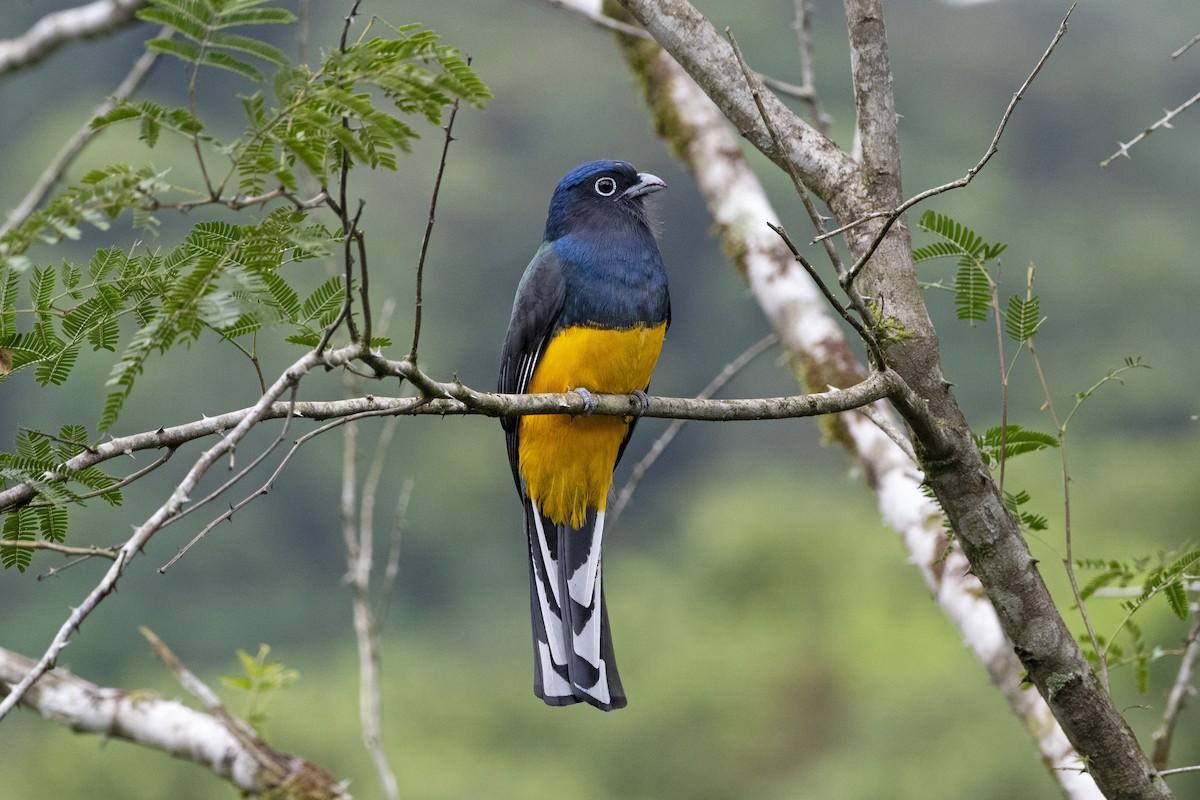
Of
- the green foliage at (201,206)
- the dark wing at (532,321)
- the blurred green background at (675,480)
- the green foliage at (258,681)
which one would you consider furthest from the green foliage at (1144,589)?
the blurred green background at (675,480)

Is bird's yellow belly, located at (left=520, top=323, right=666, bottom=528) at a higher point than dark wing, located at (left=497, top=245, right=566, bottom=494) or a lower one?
lower

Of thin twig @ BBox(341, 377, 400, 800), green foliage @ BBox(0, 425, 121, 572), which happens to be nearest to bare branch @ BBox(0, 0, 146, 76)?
thin twig @ BBox(341, 377, 400, 800)

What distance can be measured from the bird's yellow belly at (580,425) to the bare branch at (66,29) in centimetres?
229

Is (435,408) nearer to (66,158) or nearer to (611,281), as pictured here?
(611,281)

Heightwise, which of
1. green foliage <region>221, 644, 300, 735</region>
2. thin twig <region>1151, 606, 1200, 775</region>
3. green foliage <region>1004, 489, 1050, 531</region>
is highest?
green foliage <region>221, 644, 300, 735</region>

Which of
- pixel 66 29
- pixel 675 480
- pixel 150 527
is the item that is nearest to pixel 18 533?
pixel 150 527

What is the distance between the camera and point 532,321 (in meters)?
4.16

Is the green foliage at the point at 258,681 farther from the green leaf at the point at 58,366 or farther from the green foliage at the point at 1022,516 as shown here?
the green foliage at the point at 1022,516

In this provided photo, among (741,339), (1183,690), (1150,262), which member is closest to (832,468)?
(741,339)

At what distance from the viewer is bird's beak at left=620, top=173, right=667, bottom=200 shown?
4.73m

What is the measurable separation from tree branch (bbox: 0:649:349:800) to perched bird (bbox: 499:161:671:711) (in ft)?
3.19

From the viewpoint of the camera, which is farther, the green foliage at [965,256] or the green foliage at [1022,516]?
the green foliage at [1022,516]

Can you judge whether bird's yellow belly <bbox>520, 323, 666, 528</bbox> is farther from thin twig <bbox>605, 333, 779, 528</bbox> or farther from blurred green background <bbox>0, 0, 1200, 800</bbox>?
blurred green background <bbox>0, 0, 1200, 800</bbox>

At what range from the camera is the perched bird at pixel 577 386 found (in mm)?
3912
